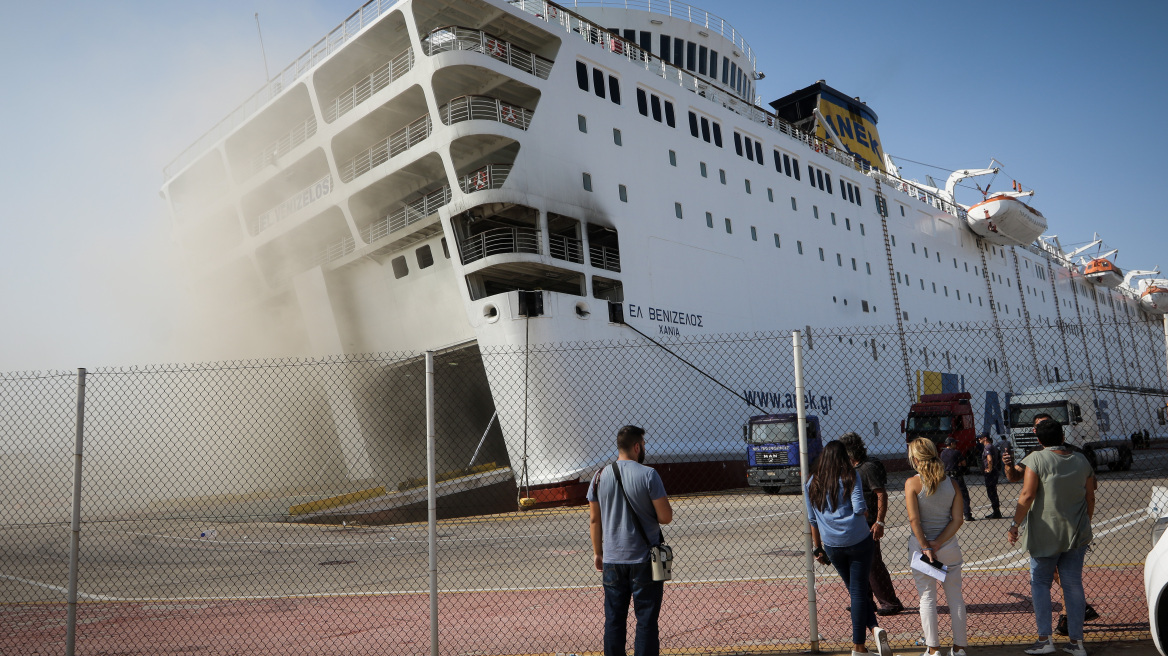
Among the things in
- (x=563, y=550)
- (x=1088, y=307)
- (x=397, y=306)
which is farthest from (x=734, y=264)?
(x=1088, y=307)

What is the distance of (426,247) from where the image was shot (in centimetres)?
2142

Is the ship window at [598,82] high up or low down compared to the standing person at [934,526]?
up

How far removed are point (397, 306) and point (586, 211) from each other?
20.1 feet

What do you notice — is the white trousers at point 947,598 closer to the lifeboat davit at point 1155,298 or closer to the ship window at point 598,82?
the ship window at point 598,82

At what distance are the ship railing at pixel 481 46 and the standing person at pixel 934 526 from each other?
663 inches

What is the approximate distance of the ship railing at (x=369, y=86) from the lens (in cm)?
2052

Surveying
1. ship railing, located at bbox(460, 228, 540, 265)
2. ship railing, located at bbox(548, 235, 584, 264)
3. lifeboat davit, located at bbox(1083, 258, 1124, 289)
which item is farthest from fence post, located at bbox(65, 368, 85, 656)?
lifeboat davit, located at bbox(1083, 258, 1124, 289)

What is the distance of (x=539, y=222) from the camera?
19484 mm

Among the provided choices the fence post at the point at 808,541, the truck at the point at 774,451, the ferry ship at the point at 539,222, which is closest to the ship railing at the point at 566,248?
the ferry ship at the point at 539,222

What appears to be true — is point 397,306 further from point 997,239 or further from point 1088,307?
point 1088,307

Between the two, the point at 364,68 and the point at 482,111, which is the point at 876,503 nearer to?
the point at 482,111

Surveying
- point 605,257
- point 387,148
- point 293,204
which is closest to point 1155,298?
point 605,257

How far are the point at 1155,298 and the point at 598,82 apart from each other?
7082cm

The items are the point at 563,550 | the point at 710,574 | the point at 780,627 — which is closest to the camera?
the point at 780,627
